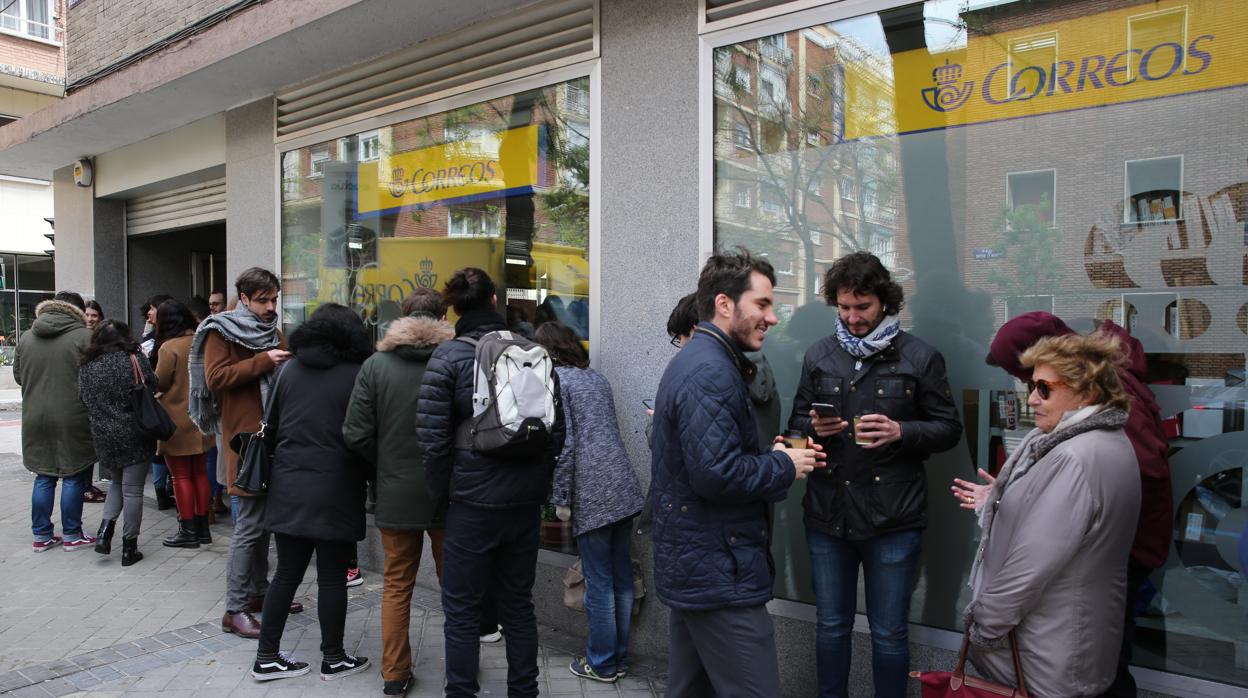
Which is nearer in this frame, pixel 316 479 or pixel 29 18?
pixel 316 479

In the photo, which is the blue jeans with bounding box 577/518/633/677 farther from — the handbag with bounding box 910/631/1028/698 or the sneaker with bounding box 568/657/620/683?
the handbag with bounding box 910/631/1028/698

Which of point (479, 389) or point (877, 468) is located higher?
point (479, 389)

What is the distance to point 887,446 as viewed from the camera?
10.8 feet

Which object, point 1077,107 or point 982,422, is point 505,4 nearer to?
point 1077,107

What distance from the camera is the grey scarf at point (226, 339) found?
491cm

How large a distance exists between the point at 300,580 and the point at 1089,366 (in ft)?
11.9

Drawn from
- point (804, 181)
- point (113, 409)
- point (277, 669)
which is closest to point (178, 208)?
point (113, 409)

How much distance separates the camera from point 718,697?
2.79 metres

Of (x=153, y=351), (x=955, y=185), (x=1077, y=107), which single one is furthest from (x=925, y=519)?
(x=153, y=351)

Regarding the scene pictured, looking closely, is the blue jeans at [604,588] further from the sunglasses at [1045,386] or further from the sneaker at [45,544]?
the sneaker at [45,544]

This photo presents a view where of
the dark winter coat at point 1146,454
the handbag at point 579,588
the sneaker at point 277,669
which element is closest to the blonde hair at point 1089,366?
the dark winter coat at point 1146,454

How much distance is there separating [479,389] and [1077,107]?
2.71 meters

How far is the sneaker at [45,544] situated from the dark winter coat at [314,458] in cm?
398

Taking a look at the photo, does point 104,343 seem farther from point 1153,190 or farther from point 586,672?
point 1153,190
